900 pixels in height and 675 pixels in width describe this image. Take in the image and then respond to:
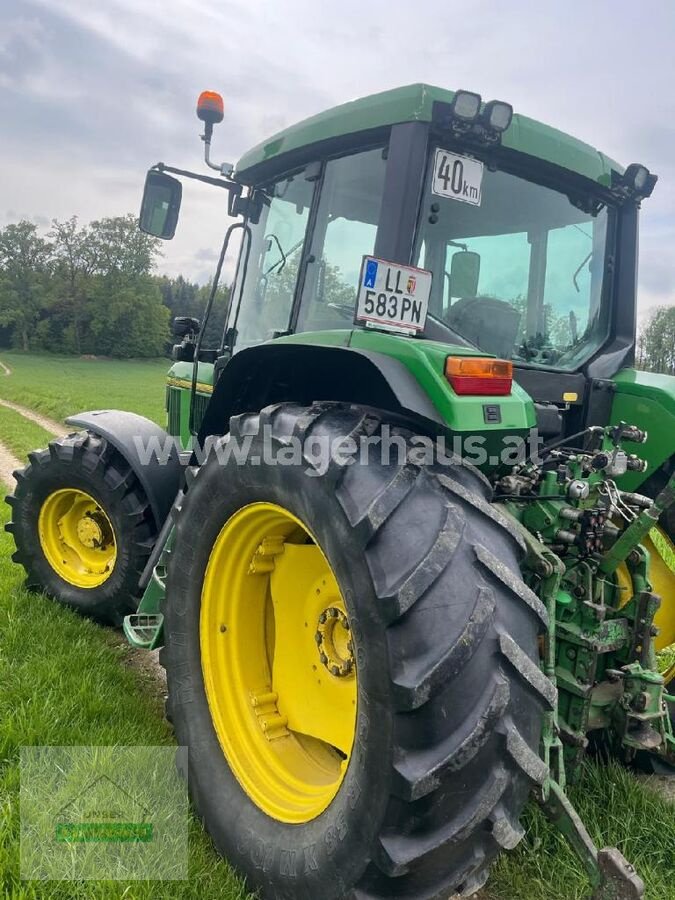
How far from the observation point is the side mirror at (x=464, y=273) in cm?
259

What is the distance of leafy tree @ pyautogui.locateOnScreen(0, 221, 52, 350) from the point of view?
53.9m

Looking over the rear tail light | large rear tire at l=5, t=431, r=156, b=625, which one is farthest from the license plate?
large rear tire at l=5, t=431, r=156, b=625

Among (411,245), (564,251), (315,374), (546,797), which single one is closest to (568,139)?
(564,251)

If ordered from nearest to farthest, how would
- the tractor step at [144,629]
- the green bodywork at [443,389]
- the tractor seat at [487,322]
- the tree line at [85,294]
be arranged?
the green bodywork at [443,389] → the tractor seat at [487,322] → the tractor step at [144,629] → the tree line at [85,294]

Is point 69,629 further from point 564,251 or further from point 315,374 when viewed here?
point 564,251

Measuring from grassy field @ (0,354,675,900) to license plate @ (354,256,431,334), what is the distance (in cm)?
172

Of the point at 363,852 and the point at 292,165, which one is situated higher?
the point at 292,165

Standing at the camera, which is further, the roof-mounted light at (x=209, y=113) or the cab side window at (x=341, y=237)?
the roof-mounted light at (x=209, y=113)

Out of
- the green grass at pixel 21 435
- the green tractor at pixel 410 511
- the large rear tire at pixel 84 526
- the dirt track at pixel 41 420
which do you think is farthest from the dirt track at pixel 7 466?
the green tractor at pixel 410 511

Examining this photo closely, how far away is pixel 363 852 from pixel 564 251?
2422 millimetres

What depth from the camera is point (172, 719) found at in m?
2.42

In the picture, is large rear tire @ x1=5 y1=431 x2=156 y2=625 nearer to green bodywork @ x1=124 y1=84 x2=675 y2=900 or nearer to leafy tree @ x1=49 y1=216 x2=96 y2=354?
green bodywork @ x1=124 y1=84 x2=675 y2=900

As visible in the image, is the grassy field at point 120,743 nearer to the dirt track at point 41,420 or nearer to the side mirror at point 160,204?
the side mirror at point 160,204

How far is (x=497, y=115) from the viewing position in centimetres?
232
